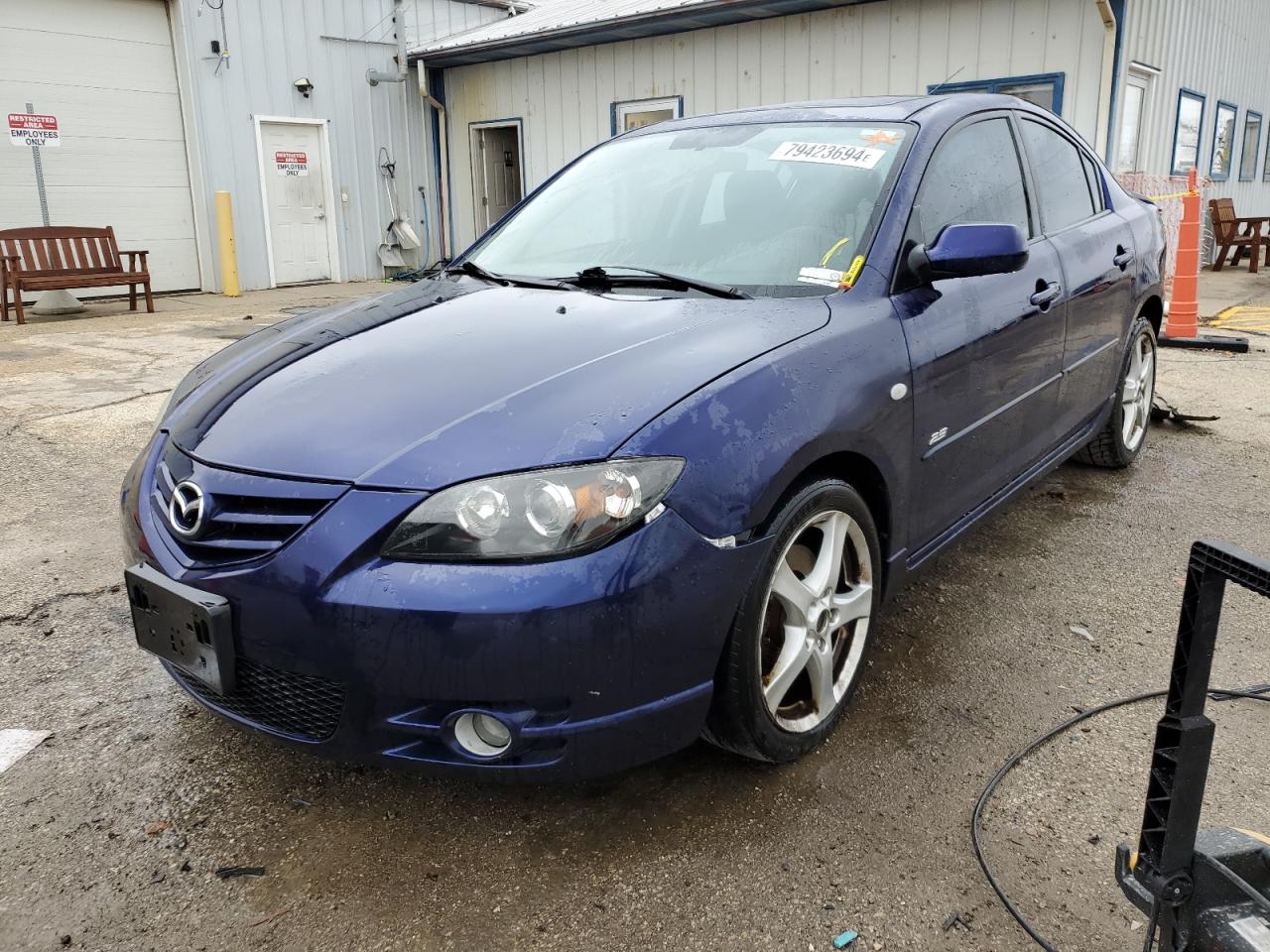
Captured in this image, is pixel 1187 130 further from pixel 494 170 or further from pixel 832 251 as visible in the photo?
pixel 832 251

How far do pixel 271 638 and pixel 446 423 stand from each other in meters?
0.53

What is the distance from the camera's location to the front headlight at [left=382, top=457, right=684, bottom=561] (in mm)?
1841

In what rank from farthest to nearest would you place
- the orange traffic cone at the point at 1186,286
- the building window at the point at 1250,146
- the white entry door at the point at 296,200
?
1. the building window at the point at 1250,146
2. the white entry door at the point at 296,200
3. the orange traffic cone at the point at 1186,286

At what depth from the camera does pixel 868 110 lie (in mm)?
3164

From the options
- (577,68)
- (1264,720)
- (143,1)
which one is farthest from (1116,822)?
(143,1)

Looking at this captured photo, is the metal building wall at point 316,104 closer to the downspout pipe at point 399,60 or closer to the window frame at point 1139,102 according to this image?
the downspout pipe at point 399,60

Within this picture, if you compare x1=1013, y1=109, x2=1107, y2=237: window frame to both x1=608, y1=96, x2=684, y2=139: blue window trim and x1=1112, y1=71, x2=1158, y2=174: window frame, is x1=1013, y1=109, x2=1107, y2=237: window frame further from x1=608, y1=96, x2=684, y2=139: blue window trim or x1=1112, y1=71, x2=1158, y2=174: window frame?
x1=608, y1=96, x2=684, y2=139: blue window trim

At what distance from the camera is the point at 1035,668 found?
2893 millimetres

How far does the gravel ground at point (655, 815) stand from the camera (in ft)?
6.33

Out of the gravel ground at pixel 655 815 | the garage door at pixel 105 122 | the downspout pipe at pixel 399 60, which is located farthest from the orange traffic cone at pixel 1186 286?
the garage door at pixel 105 122

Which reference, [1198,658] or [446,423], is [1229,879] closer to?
[1198,658]

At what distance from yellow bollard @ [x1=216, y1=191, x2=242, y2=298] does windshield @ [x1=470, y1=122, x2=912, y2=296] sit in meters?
11.2

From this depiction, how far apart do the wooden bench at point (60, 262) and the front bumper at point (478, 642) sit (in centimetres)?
Answer: 1028

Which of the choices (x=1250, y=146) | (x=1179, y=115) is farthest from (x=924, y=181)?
(x=1250, y=146)
